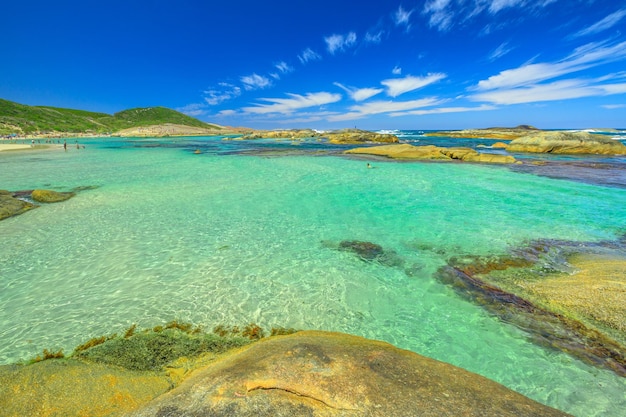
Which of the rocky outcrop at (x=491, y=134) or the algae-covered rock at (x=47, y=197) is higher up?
the rocky outcrop at (x=491, y=134)

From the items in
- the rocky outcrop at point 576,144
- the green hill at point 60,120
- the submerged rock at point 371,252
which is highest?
the green hill at point 60,120

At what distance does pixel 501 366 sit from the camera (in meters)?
4.79

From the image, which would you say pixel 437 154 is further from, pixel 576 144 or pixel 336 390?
pixel 336 390

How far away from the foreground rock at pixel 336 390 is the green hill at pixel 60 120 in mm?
122536

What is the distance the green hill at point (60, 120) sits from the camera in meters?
94.7

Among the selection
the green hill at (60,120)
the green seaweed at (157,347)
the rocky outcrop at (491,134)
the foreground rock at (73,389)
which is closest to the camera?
the foreground rock at (73,389)

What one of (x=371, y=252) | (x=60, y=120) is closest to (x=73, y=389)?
(x=371, y=252)

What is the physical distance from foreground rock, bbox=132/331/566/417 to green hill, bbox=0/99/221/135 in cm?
12254

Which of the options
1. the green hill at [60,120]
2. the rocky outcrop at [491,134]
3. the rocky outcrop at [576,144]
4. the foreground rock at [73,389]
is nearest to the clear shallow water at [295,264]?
the foreground rock at [73,389]

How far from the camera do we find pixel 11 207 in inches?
508

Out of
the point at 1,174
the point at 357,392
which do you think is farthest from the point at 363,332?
the point at 1,174

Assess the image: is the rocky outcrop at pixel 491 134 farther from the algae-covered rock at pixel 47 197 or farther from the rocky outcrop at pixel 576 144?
the algae-covered rock at pixel 47 197

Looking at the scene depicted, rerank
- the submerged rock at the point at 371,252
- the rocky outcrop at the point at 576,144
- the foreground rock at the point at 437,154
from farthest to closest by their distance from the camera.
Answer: the rocky outcrop at the point at 576,144 < the foreground rock at the point at 437,154 < the submerged rock at the point at 371,252

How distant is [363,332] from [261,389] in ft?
9.85
